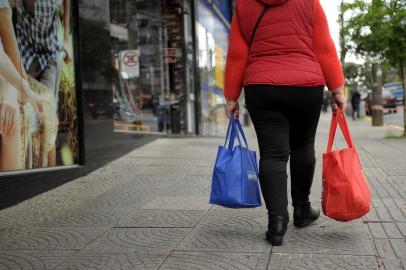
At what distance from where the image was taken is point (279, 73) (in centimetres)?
380

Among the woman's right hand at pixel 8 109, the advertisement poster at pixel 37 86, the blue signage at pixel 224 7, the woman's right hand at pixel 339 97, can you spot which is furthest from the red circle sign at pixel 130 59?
the blue signage at pixel 224 7

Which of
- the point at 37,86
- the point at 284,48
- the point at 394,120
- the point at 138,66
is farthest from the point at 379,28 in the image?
the point at 394,120

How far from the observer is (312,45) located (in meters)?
3.94

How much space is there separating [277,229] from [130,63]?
738 centimetres

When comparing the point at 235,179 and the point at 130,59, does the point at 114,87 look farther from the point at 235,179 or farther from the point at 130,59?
the point at 235,179

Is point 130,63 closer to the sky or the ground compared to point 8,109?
closer to the sky

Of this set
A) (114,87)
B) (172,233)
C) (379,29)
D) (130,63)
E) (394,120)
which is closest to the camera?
(172,233)

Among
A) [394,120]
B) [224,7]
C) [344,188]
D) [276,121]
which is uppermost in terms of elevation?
[224,7]

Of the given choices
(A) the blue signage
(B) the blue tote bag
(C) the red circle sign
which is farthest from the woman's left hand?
(A) the blue signage

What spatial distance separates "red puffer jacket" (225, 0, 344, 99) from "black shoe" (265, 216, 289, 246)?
882mm

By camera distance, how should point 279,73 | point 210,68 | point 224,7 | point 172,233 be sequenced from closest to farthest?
point 279,73, point 172,233, point 210,68, point 224,7

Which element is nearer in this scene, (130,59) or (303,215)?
(303,215)

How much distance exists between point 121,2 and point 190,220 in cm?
619

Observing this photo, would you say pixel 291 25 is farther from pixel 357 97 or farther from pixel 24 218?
pixel 357 97
